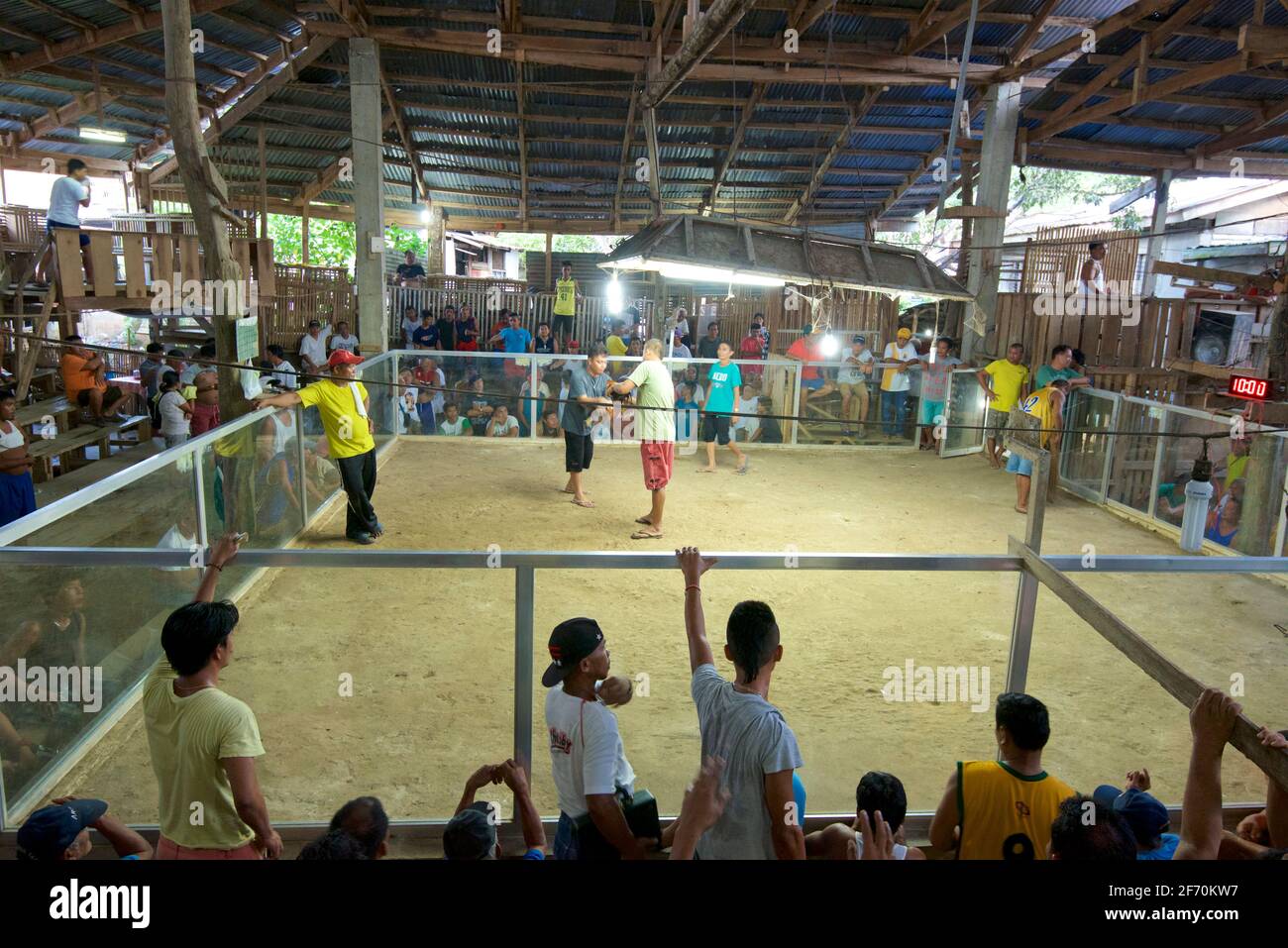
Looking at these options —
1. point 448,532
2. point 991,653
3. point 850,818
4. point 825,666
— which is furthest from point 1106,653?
point 448,532

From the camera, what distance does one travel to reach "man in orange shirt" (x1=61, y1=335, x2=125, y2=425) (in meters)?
11.4

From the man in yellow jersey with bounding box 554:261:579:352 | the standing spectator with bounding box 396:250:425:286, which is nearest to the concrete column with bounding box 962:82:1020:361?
the man in yellow jersey with bounding box 554:261:579:352

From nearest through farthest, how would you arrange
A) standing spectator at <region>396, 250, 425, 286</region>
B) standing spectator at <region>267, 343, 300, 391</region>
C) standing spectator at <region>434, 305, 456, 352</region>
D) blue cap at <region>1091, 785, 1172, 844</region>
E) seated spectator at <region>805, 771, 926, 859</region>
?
blue cap at <region>1091, 785, 1172, 844</region>
seated spectator at <region>805, 771, 926, 859</region>
standing spectator at <region>267, 343, 300, 391</region>
standing spectator at <region>434, 305, 456, 352</region>
standing spectator at <region>396, 250, 425, 286</region>

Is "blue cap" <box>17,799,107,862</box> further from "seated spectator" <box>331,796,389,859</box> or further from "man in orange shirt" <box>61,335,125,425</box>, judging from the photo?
"man in orange shirt" <box>61,335,125,425</box>

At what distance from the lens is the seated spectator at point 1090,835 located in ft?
7.27

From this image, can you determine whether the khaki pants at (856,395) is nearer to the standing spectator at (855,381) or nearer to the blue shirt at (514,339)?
the standing spectator at (855,381)

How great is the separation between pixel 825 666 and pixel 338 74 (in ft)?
44.3

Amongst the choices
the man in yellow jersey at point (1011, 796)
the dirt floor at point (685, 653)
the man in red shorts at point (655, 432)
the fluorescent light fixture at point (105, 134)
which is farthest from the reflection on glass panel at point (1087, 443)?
the fluorescent light fixture at point (105, 134)

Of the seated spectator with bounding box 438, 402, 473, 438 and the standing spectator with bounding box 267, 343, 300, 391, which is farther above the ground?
the standing spectator with bounding box 267, 343, 300, 391

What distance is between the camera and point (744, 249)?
7.95 m

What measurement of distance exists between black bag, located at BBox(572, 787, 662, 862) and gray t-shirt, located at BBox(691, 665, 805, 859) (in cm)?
32

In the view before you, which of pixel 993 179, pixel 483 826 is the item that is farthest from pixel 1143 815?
pixel 993 179

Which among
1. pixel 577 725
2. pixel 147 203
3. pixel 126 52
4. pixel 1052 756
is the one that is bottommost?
pixel 1052 756

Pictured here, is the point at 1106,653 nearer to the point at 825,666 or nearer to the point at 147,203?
the point at 825,666
